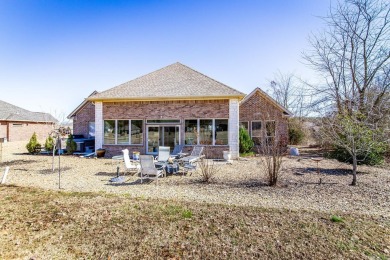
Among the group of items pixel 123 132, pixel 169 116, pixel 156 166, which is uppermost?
pixel 169 116

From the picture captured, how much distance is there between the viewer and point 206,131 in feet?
49.2

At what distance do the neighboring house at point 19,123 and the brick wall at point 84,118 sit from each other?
6.89 metres

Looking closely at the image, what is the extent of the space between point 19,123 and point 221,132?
31996 mm

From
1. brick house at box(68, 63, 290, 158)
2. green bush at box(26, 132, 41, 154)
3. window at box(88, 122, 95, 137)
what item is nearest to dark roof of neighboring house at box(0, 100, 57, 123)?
window at box(88, 122, 95, 137)

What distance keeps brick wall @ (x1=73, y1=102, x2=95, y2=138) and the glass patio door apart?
10090 mm

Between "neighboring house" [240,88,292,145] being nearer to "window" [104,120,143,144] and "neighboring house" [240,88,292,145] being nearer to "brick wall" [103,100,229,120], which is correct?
"brick wall" [103,100,229,120]

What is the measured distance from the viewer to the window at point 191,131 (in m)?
15.0

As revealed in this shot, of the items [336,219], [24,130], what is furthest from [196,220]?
[24,130]

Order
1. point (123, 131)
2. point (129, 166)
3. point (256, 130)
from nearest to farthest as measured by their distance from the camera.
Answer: point (129, 166), point (123, 131), point (256, 130)

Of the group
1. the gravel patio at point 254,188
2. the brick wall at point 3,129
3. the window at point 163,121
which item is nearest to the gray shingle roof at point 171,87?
the window at point 163,121

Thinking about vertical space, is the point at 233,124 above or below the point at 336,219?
above

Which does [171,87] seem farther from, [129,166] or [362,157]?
[362,157]

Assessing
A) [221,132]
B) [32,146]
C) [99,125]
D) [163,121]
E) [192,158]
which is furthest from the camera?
[32,146]

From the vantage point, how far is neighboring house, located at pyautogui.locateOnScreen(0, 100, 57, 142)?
29.2 meters
